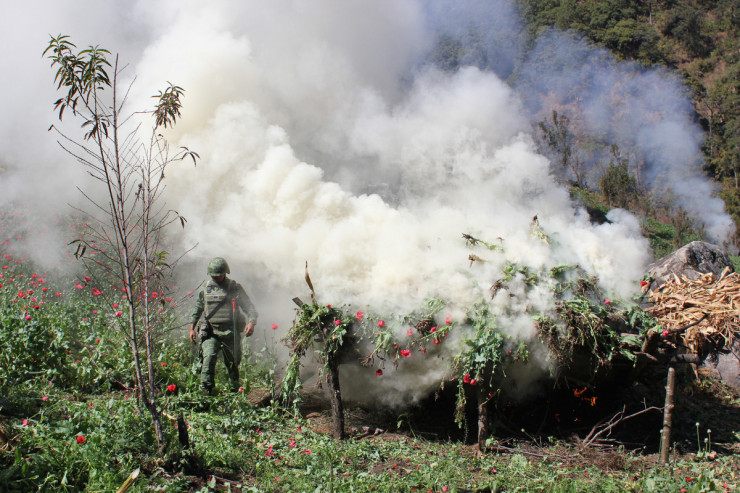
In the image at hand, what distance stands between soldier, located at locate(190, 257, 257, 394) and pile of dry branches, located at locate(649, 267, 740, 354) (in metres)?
4.30

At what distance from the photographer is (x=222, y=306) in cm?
573

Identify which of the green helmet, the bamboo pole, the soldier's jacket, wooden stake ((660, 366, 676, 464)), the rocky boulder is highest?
the rocky boulder

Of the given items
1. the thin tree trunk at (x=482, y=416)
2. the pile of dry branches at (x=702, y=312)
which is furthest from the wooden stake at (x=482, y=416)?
the pile of dry branches at (x=702, y=312)

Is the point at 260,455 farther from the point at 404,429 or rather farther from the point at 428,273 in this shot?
the point at 428,273

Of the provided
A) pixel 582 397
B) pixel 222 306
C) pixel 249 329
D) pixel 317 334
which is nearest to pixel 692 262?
pixel 582 397

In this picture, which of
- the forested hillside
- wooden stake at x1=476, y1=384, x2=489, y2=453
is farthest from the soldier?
the forested hillside

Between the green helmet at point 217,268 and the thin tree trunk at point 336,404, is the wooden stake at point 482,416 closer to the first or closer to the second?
the thin tree trunk at point 336,404

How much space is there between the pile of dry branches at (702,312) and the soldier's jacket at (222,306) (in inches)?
171

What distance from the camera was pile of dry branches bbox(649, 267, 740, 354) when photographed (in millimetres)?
4535

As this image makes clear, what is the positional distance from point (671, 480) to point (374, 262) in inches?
139

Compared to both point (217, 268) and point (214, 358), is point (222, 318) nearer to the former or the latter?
point (214, 358)

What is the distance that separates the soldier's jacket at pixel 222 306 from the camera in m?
5.70

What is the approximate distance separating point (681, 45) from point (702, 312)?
42.4m

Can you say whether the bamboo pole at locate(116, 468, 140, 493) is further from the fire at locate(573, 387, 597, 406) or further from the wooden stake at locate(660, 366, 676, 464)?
the wooden stake at locate(660, 366, 676, 464)
